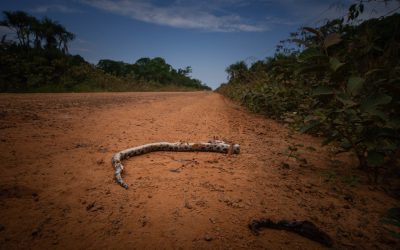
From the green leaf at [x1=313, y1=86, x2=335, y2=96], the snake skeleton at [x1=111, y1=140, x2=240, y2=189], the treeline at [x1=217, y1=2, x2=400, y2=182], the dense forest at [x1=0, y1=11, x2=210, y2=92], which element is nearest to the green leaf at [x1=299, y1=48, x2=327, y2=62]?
the treeline at [x1=217, y1=2, x2=400, y2=182]

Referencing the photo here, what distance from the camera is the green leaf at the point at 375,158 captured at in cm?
237

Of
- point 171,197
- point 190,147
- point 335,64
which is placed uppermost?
point 335,64

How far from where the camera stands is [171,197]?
91.8 inches

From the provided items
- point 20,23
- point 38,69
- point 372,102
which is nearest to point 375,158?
point 372,102

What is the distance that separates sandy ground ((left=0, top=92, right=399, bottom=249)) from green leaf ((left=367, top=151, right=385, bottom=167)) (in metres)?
0.42

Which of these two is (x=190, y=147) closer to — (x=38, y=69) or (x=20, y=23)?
(x=38, y=69)

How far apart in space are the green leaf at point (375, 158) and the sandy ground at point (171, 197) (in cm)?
42

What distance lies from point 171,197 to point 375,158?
2.27m

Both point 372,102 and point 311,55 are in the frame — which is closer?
point 372,102

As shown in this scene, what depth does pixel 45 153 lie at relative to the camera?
10.6 feet

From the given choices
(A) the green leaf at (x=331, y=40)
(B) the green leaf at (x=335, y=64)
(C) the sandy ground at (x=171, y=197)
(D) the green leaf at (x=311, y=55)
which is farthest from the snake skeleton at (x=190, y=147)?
(A) the green leaf at (x=331, y=40)

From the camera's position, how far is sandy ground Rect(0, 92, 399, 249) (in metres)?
1.78

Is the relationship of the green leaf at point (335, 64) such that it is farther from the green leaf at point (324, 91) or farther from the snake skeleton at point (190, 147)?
the snake skeleton at point (190, 147)

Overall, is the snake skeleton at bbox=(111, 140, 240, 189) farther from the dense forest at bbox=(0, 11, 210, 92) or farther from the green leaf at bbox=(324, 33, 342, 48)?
the dense forest at bbox=(0, 11, 210, 92)
